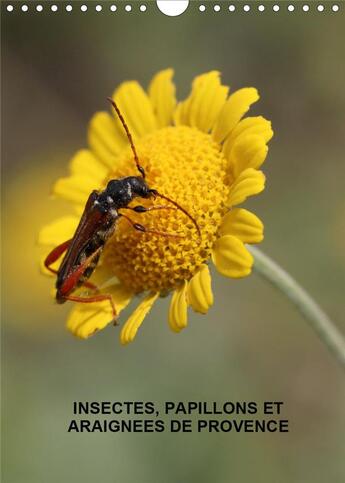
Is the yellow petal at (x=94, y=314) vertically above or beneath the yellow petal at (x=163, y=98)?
beneath

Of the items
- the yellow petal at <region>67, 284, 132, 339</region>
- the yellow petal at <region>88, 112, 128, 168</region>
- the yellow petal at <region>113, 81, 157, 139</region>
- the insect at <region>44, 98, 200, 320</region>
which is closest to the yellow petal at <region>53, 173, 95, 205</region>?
the yellow petal at <region>88, 112, 128, 168</region>

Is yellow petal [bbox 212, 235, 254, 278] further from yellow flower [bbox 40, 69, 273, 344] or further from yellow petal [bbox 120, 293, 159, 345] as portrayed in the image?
yellow petal [bbox 120, 293, 159, 345]

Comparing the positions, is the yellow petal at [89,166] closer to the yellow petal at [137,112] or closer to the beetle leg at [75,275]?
the yellow petal at [137,112]

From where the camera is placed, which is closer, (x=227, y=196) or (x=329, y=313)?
(x=227, y=196)

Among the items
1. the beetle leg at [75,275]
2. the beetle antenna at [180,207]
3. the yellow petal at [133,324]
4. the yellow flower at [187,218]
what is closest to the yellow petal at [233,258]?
the yellow flower at [187,218]

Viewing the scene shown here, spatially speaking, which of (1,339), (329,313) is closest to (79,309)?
(329,313)

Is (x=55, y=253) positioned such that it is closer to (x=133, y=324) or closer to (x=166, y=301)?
(x=133, y=324)

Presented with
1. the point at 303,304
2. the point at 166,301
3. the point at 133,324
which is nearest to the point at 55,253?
the point at 133,324

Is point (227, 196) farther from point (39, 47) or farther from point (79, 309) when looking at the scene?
point (39, 47)
